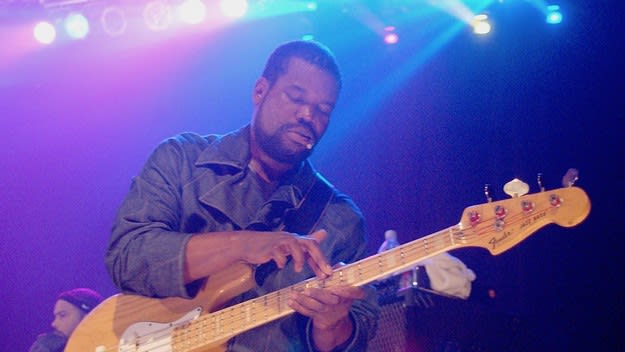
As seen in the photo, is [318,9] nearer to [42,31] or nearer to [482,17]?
[482,17]

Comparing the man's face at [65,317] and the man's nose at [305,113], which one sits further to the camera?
the man's face at [65,317]

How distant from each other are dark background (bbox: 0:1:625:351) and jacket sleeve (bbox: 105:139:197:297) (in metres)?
3.32

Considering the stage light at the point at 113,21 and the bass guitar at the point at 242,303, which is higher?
the stage light at the point at 113,21

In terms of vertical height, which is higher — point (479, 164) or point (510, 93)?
point (510, 93)

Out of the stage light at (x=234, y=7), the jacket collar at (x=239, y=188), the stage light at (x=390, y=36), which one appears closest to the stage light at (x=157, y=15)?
the stage light at (x=234, y=7)

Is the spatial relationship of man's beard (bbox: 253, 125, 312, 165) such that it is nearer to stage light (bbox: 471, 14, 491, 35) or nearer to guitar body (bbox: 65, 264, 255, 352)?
guitar body (bbox: 65, 264, 255, 352)

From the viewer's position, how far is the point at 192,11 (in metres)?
6.48

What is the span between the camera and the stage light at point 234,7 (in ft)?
21.5

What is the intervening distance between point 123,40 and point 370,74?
2.74 m

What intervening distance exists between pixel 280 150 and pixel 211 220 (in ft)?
1.73

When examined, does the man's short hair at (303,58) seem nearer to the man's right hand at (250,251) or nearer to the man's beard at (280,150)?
the man's beard at (280,150)

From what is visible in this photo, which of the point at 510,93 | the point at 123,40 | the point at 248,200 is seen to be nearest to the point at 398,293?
the point at 248,200

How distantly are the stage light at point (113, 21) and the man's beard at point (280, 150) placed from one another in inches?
151

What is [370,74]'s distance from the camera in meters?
6.98
